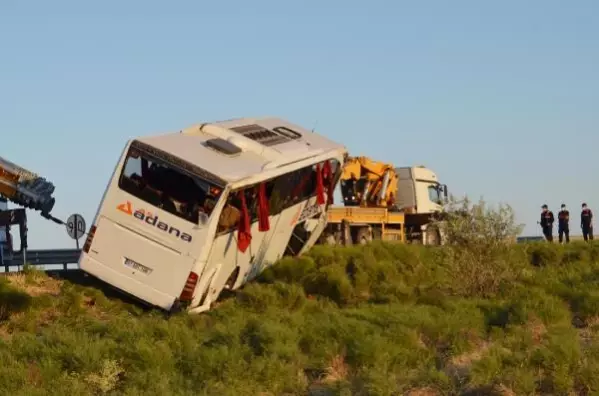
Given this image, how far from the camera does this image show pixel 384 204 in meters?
35.6

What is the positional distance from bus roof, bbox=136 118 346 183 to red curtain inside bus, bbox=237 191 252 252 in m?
0.60

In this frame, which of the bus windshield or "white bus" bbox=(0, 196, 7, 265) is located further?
"white bus" bbox=(0, 196, 7, 265)

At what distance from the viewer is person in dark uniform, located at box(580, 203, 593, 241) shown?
3691 cm

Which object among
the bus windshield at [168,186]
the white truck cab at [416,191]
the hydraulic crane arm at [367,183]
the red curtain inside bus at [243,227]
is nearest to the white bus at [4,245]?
the bus windshield at [168,186]

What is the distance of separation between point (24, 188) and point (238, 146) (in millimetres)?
5779

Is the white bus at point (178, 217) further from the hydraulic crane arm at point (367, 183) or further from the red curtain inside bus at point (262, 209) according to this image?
the hydraulic crane arm at point (367, 183)

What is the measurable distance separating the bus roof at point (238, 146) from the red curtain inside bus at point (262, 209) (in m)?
0.50

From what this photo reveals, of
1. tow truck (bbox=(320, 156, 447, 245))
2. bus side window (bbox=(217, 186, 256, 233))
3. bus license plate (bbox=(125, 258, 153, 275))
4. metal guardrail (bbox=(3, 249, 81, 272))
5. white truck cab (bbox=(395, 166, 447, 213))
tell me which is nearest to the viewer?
bus license plate (bbox=(125, 258, 153, 275))

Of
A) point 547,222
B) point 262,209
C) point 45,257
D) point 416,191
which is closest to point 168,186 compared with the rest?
point 262,209

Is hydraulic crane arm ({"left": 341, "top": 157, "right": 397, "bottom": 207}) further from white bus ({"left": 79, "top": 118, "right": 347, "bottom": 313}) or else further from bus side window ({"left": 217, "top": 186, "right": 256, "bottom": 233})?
bus side window ({"left": 217, "top": 186, "right": 256, "bottom": 233})

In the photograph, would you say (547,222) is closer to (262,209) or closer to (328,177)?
(328,177)

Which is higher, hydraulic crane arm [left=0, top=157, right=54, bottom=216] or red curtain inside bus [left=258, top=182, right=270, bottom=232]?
hydraulic crane arm [left=0, top=157, right=54, bottom=216]

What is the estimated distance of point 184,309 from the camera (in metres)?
18.5

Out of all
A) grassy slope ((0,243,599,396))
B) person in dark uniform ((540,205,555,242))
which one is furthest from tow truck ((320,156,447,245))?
grassy slope ((0,243,599,396))
